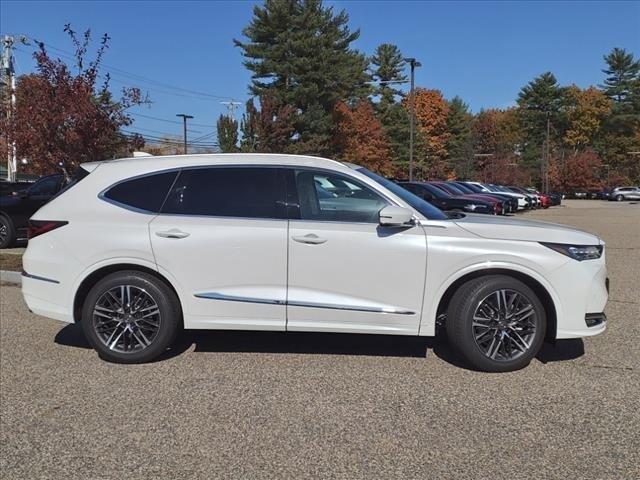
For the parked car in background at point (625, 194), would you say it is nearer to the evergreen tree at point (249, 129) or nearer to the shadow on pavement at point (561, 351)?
the evergreen tree at point (249, 129)

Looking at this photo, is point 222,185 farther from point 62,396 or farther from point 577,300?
point 577,300

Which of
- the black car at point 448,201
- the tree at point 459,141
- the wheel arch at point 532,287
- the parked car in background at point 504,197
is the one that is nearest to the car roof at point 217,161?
the wheel arch at point 532,287

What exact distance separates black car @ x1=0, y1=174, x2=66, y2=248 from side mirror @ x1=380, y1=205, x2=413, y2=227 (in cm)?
1006

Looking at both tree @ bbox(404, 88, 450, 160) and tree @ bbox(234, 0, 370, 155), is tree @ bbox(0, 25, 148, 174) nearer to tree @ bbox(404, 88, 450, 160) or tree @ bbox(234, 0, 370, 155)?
tree @ bbox(234, 0, 370, 155)

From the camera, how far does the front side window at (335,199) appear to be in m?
4.86

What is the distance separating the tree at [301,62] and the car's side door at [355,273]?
137 ft

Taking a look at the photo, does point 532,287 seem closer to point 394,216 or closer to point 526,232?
point 526,232

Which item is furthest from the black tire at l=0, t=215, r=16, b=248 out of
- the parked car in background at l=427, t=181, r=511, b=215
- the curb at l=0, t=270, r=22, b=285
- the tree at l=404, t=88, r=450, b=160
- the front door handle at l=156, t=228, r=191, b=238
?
the tree at l=404, t=88, r=450, b=160

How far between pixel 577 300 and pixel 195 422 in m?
2.99

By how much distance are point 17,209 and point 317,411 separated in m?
11.2

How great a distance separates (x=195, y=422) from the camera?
393 centimetres

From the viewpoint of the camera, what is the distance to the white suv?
4699 mm

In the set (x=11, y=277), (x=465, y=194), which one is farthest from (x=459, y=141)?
(x=11, y=277)

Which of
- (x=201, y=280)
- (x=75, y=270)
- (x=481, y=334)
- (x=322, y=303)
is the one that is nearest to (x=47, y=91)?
(x=75, y=270)
